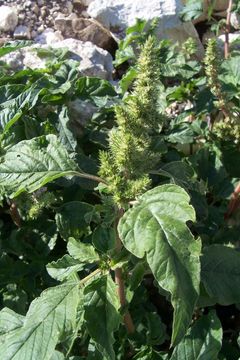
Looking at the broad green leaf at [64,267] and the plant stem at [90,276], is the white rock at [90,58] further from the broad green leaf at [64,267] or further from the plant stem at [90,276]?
the plant stem at [90,276]

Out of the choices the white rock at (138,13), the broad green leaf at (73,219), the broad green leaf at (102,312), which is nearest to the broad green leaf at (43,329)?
the broad green leaf at (102,312)

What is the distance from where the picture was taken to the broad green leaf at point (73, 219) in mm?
2217

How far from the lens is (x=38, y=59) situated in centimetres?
317

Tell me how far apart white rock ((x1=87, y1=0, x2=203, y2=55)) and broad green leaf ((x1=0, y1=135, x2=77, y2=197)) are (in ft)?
6.77

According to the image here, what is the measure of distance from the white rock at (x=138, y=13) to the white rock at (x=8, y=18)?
512 mm

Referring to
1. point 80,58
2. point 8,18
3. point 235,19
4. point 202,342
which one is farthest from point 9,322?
point 235,19

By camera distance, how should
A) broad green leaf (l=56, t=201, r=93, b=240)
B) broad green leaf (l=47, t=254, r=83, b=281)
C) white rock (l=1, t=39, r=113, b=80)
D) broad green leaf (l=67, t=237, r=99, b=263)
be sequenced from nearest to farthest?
1. broad green leaf (l=67, t=237, r=99, b=263)
2. broad green leaf (l=47, t=254, r=83, b=281)
3. broad green leaf (l=56, t=201, r=93, b=240)
4. white rock (l=1, t=39, r=113, b=80)

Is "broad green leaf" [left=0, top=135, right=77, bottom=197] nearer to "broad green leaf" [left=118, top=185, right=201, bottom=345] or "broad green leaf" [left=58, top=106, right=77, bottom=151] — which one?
"broad green leaf" [left=118, top=185, right=201, bottom=345]

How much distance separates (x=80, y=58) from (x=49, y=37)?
0.46 m

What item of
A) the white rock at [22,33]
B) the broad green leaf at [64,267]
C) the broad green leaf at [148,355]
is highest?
the white rock at [22,33]

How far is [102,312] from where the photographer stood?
1760 mm

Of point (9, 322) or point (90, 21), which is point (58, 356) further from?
point (90, 21)

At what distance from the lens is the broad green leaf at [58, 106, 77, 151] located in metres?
2.45

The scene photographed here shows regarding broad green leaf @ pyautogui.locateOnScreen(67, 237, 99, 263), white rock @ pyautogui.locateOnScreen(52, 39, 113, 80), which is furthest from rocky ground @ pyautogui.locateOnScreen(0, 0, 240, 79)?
broad green leaf @ pyautogui.locateOnScreen(67, 237, 99, 263)
